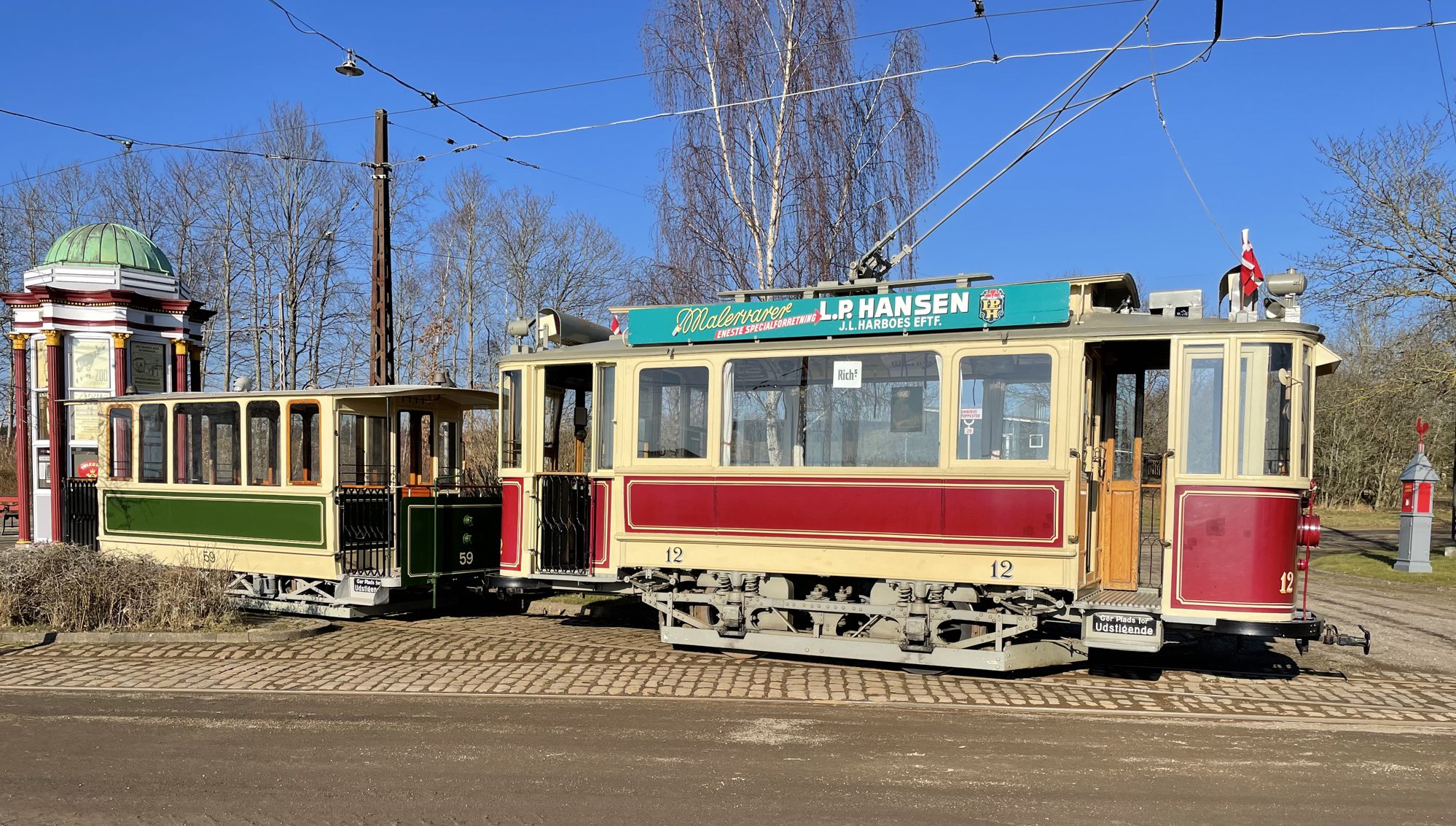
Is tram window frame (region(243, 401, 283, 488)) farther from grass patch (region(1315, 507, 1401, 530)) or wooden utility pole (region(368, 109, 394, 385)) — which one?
grass patch (region(1315, 507, 1401, 530))

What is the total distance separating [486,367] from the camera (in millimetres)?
38938

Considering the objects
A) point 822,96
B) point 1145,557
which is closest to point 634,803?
point 1145,557

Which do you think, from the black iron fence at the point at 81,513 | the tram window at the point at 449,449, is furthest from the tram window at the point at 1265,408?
the black iron fence at the point at 81,513

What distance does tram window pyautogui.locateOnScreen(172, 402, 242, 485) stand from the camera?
13181mm

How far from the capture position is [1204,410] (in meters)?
8.70

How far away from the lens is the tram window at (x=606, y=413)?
35.9ft

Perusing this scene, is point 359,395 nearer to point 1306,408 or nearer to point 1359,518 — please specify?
point 1306,408

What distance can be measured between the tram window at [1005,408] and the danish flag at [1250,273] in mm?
1644

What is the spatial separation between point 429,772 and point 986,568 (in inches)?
191

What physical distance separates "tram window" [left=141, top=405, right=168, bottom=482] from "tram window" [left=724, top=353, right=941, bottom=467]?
25.3 ft

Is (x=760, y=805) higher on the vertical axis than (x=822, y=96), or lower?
lower

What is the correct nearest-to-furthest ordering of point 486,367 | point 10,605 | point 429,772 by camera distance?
point 429,772, point 10,605, point 486,367

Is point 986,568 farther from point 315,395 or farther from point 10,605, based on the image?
point 10,605

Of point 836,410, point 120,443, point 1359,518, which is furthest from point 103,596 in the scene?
point 1359,518
